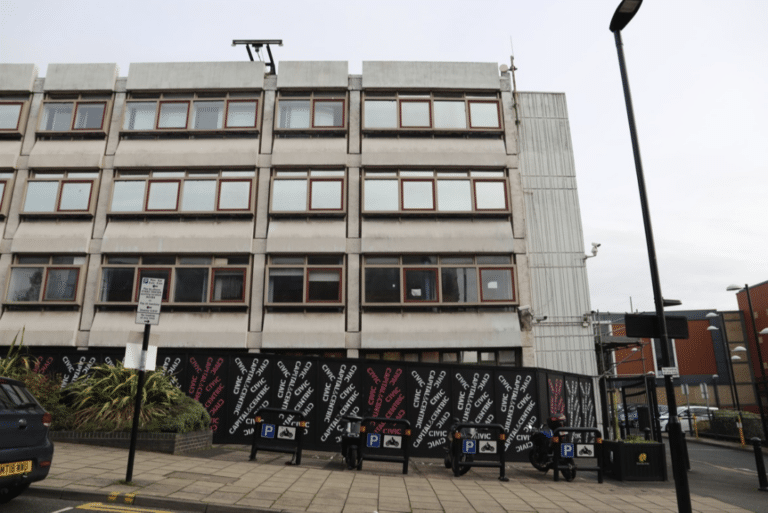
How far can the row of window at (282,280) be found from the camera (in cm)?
1828

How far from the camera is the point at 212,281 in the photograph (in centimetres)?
1838

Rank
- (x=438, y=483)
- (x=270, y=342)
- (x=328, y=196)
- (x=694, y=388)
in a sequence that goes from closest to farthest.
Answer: (x=438, y=483)
(x=270, y=342)
(x=328, y=196)
(x=694, y=388)

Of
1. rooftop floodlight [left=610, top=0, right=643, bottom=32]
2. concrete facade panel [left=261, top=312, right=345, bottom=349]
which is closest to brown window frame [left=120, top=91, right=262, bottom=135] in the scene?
concrete facade panel [left=261, top=312, right=345, bottom=349]

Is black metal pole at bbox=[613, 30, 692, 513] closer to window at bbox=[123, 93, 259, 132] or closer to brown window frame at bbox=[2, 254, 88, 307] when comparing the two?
window at bbox=[123, 93, 259, 132]

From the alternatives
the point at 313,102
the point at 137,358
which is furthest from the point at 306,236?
the point at 137,358

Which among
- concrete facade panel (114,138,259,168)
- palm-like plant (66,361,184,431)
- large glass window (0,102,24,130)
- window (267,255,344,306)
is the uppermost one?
large glass window (0,102,24,130)

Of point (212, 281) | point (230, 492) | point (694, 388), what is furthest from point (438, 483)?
point (694, 388)

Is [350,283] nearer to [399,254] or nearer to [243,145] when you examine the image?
[399,254]

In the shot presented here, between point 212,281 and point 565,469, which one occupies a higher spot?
point 212,281

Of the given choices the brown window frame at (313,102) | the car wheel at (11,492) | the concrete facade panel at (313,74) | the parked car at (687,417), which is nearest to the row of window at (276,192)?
the brown window frame at (313,102)

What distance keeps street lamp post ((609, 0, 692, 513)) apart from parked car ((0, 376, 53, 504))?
26.5ft

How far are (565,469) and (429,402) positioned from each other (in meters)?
4.06

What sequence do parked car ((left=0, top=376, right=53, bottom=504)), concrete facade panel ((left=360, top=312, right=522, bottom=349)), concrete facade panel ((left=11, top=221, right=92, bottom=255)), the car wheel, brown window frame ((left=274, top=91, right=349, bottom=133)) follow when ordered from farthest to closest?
brown window frame ((left=274, top=91, right=349, bottom=133)), concrete facade panel ((left=11, top=221, right=92, bottom=255)), concrete facade panel ((left=360, top=312, right=522, bottom=349)), the car wheel, parked car ((left=0, top=376, right=53, bottom=504))

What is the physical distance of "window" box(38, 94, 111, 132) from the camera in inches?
792
